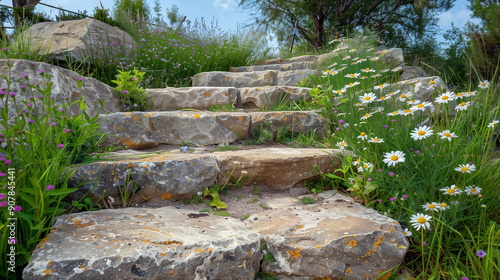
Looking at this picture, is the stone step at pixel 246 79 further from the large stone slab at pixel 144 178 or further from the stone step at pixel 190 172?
the large stone slab at pixel 144 178

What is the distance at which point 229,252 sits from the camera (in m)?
1.58

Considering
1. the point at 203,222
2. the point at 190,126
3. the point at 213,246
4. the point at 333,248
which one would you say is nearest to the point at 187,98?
the point at 190,126

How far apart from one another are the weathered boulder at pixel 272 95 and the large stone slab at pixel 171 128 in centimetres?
85

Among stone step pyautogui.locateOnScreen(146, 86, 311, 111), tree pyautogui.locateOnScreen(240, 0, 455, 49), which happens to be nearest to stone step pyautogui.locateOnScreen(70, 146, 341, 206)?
stone step pyautogui.locateOnScreen(146, 86, 311, 111)

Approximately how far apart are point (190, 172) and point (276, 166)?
2.12 feet

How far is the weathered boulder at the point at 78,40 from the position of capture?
14.7 ft

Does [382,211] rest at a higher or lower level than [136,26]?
lower

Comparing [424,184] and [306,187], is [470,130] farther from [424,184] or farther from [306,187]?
[306,187]

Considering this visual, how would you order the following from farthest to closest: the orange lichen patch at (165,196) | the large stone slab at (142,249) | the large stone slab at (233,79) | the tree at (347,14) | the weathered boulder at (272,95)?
1. the tree at (347,14)
2. the large stone slab at (233,79)
3. the weathered boulder at (272,95)
4. the orange lichen patch at (165,196)
5. the large stone slab at (142,249)

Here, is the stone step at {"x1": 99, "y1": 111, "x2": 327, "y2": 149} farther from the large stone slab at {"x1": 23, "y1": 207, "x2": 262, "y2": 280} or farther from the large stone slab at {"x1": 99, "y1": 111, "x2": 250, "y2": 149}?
the large stone slab at {"x1": 23, "y1": 207, "x2": 262, "y2": 280}

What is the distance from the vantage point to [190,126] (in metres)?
3.15

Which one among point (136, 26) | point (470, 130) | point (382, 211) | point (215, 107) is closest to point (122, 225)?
point (382, 211)

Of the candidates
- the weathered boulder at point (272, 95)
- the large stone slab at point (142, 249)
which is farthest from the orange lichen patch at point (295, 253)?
the weathered boulder at point (272, 95)

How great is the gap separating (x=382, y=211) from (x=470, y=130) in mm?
796
